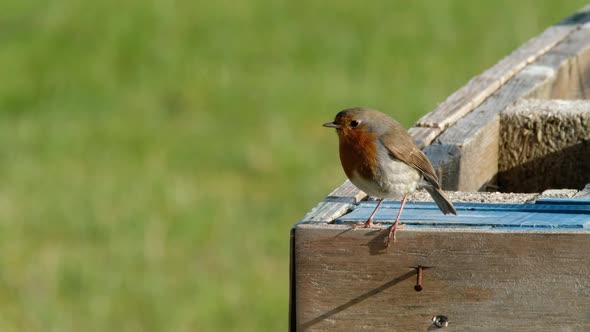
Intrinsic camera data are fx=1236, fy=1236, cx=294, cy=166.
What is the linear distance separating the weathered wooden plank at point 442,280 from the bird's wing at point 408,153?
25.1 inches

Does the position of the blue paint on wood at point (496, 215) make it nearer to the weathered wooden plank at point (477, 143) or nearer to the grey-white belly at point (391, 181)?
the grey-white belly at point (391, 181)

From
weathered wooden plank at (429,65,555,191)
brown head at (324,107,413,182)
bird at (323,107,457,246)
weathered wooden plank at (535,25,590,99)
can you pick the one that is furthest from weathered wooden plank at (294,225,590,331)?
weathered wooden plank at (535,25,590,99)

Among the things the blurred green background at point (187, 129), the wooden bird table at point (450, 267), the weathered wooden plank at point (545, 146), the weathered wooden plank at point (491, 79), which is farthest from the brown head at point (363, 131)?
the blurred green background at point (187, 129)

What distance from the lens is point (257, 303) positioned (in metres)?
7.25

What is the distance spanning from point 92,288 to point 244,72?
13.9 ft

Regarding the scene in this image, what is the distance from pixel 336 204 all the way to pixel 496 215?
1.43 ft

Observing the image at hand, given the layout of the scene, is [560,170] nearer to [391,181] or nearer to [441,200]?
[391,181]

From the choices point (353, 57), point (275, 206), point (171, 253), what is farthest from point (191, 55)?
point (171, 253)

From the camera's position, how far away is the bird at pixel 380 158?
3311mm

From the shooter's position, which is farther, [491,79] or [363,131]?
[491,79]

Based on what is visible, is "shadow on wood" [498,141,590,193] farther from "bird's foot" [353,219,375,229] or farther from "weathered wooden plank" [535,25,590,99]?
"bird's foot" [353,219,375,229]

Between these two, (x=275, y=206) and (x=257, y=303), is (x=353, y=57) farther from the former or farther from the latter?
(x=257, y=303)

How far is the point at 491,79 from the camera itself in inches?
182

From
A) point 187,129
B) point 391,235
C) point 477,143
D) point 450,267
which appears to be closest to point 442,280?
point 450,267
